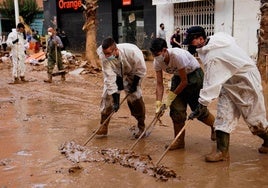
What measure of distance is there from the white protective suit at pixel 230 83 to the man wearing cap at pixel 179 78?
37 centimetres

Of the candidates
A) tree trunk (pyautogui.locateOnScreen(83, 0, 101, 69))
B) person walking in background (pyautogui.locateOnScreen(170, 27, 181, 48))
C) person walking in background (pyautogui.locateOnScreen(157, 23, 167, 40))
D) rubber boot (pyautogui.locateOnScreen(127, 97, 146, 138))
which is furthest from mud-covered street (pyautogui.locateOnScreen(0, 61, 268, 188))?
person walking in background (pyautogui.locateOnScreen(157, 23, 167, 40))

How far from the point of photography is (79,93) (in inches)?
399

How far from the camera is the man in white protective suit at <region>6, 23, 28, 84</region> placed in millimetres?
11680

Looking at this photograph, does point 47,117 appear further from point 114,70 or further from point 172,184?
point 172,184

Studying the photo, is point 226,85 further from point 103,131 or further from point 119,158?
point 103,131

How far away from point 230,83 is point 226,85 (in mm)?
49

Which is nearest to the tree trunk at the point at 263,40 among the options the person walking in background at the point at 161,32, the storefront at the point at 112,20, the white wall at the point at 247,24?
the white wall at the point at 247,24

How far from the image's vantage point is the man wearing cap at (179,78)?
15.3 feet

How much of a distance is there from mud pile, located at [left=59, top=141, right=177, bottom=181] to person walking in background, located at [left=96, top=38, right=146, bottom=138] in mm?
631

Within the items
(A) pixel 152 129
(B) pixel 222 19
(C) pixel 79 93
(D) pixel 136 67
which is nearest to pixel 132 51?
(D) pixel 136 67

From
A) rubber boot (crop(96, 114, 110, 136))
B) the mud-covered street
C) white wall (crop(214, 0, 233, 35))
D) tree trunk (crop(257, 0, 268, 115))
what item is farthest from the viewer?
white wall (crop(214, 0, 233, 35))

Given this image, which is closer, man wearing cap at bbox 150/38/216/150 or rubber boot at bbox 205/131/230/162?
rubber boot at bbox 205/131/230/162

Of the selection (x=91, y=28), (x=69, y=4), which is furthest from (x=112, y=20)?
(x=91, y=28)

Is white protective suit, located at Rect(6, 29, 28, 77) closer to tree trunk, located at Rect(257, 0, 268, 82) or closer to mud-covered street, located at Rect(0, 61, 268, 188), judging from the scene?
mud-covered street, located at Rect(0, 61, 268, 188)
